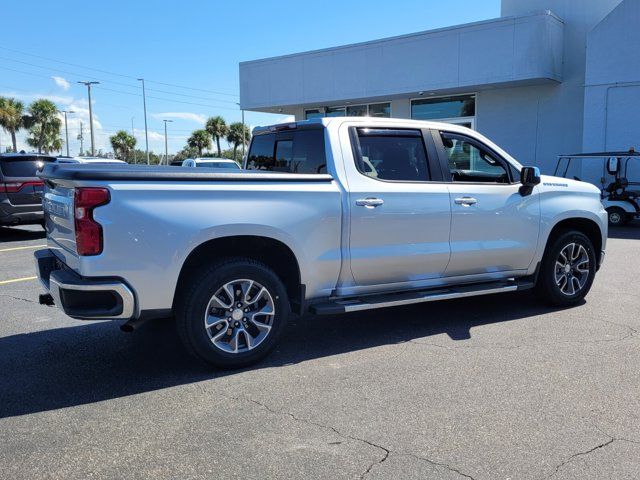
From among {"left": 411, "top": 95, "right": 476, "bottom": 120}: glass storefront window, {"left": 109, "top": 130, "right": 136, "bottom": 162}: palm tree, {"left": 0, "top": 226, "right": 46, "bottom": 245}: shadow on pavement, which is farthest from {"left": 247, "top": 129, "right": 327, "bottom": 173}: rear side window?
{"left": 109, "top": 130, "right": 136, "bottom": 162}: palm tree

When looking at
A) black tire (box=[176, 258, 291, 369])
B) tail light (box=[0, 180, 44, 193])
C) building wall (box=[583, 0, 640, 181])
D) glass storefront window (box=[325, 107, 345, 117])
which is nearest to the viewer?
black tire (box=[176, 258, 291, 369])

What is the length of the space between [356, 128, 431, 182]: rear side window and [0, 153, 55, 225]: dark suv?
9.09 meters

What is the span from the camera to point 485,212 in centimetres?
556

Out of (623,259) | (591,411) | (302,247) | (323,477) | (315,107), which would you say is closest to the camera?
(323,477)

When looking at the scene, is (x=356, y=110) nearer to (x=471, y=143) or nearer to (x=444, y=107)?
(x=444, y=107)

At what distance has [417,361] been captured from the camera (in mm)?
4656

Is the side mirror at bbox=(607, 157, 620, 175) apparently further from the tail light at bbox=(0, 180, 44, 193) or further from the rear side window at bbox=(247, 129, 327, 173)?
the tail light at bbox=(0, 180, 44, 193)

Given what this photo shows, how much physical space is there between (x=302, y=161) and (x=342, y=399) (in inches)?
91.4

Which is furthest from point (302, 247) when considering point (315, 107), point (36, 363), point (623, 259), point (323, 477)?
point (315, 107)

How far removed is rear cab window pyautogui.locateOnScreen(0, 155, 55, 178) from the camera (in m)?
12.0

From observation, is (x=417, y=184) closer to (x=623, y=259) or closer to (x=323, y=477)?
(x=323, y=477)

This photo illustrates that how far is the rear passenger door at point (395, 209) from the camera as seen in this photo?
489 cm

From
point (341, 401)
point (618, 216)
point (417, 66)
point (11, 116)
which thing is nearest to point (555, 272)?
point (341, 401)

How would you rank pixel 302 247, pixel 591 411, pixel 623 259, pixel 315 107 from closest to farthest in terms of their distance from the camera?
1. pixel 591 411
2. pixel 302 247
3. pixel 623 259
4. pixel 315 107
